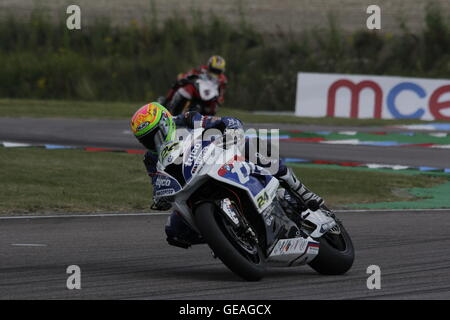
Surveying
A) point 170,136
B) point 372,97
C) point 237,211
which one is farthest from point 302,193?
point 372,97

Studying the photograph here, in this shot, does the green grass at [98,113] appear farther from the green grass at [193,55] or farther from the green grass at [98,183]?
the green grass at [98,183]

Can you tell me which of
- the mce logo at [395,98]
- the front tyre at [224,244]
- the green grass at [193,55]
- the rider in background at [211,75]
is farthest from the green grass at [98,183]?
the green grass at [193,55]

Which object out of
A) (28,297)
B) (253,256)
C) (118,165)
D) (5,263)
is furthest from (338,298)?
(118,165)

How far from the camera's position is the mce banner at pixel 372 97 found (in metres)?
25.0

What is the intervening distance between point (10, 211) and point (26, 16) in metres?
23.6

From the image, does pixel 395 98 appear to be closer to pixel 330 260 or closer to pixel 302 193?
pixel 302 193

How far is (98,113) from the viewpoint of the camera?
85.9ft

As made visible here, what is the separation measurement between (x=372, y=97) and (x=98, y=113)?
6776 mm

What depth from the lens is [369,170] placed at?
16359 mm

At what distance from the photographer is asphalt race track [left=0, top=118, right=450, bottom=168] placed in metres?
17.8

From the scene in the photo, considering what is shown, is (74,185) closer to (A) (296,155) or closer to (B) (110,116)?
(A) (296,155)

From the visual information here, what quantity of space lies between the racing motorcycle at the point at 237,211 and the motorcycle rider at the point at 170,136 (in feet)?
0.42

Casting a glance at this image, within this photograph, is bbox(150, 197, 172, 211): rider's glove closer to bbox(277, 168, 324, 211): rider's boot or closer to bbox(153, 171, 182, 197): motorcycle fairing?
bbox(153, 171, 182, 197): motorcycle fairing

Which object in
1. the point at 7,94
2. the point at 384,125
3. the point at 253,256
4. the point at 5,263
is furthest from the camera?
the point at 7,94
